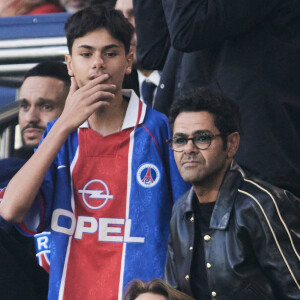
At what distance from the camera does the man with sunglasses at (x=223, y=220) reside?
3363 mm

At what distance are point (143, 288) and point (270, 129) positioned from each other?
91cm

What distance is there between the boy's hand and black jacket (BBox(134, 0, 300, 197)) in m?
0.38

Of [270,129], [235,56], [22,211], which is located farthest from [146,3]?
[22,211]

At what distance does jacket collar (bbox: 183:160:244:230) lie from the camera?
3.47 metres

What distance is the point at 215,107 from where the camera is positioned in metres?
3.66

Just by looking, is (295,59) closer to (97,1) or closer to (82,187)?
(82,187)

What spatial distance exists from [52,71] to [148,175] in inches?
59.9

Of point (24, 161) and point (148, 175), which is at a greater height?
point (24, 161)

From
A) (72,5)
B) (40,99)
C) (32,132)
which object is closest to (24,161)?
(32,132)

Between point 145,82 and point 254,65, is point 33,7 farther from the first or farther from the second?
point 254,65

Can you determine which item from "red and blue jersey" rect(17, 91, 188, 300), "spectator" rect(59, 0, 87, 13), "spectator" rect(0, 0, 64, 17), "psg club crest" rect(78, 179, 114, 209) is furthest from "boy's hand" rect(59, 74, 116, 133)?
"spectator" rect(0, 0, 64, 17)

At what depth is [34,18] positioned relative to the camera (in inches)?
216

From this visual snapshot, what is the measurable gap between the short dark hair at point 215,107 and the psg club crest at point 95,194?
0.47 metres

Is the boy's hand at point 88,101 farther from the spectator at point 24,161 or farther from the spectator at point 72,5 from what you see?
the spectator at point 72,5
